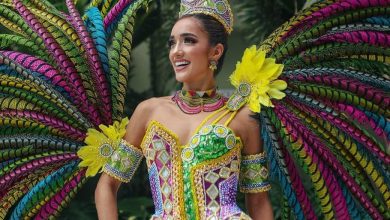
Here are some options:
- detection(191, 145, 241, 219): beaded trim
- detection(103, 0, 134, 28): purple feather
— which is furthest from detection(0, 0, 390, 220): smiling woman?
detection(103, 0, 134, 28): purple feather

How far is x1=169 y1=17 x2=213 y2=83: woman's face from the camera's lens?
2.65 meters

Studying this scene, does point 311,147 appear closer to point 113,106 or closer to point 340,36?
point 340,36

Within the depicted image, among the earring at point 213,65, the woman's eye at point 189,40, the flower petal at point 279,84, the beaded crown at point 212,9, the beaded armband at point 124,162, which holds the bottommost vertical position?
the beaded armband at point 124,162

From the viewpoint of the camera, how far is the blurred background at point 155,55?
5.38m

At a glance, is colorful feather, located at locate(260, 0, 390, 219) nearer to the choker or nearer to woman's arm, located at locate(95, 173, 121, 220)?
the choker

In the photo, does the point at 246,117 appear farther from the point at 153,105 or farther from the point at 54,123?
the point at 54,123

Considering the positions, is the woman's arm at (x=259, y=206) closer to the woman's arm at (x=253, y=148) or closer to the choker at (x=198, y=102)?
the woman's arm at (x=253, y=148)

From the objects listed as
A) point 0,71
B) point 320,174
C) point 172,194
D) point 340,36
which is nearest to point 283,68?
point 340,36

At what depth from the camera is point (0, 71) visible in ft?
9.78

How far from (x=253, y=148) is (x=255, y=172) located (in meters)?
0.09

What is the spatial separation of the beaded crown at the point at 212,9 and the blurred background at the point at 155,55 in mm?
2225

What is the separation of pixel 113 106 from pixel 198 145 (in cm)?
53

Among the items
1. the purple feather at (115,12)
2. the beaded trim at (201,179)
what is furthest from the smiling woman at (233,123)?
the purple feather at (115,12)

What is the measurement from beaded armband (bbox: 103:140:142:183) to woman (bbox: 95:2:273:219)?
17mm
